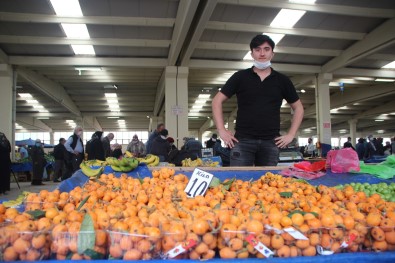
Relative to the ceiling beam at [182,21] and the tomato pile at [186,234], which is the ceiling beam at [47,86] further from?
the tomato pile at [186,234]

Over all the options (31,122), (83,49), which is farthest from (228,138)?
(31,122)

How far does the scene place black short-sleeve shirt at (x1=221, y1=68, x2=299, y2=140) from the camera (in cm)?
265

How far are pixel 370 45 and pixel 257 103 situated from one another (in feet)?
26.5

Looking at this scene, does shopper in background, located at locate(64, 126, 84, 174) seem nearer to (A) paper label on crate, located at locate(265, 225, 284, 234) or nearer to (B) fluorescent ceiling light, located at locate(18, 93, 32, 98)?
(A) paper label on crate, located at locate(265, 225, 284, 234)

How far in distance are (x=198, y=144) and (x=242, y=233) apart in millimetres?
7500

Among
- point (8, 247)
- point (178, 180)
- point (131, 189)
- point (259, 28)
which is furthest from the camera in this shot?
point (259, 28)

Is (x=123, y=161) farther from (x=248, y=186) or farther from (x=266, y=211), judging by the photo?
→ (x=266, y=211)

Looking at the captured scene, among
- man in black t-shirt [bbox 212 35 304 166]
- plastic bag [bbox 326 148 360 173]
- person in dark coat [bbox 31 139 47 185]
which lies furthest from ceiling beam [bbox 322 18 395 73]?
person in dark coat [bbox 31 139 47 185]

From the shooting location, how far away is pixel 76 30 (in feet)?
28.5

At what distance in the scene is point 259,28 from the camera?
27.9ft

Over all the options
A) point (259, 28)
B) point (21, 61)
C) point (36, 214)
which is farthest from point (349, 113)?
point (36, 214)

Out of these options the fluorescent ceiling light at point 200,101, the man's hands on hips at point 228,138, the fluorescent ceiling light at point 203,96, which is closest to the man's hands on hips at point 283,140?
the man's hands on hips at point 228,138

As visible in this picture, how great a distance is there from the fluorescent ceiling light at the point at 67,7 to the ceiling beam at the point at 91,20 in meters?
0.14

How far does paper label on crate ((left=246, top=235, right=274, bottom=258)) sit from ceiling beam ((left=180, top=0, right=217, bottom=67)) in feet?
20.1
